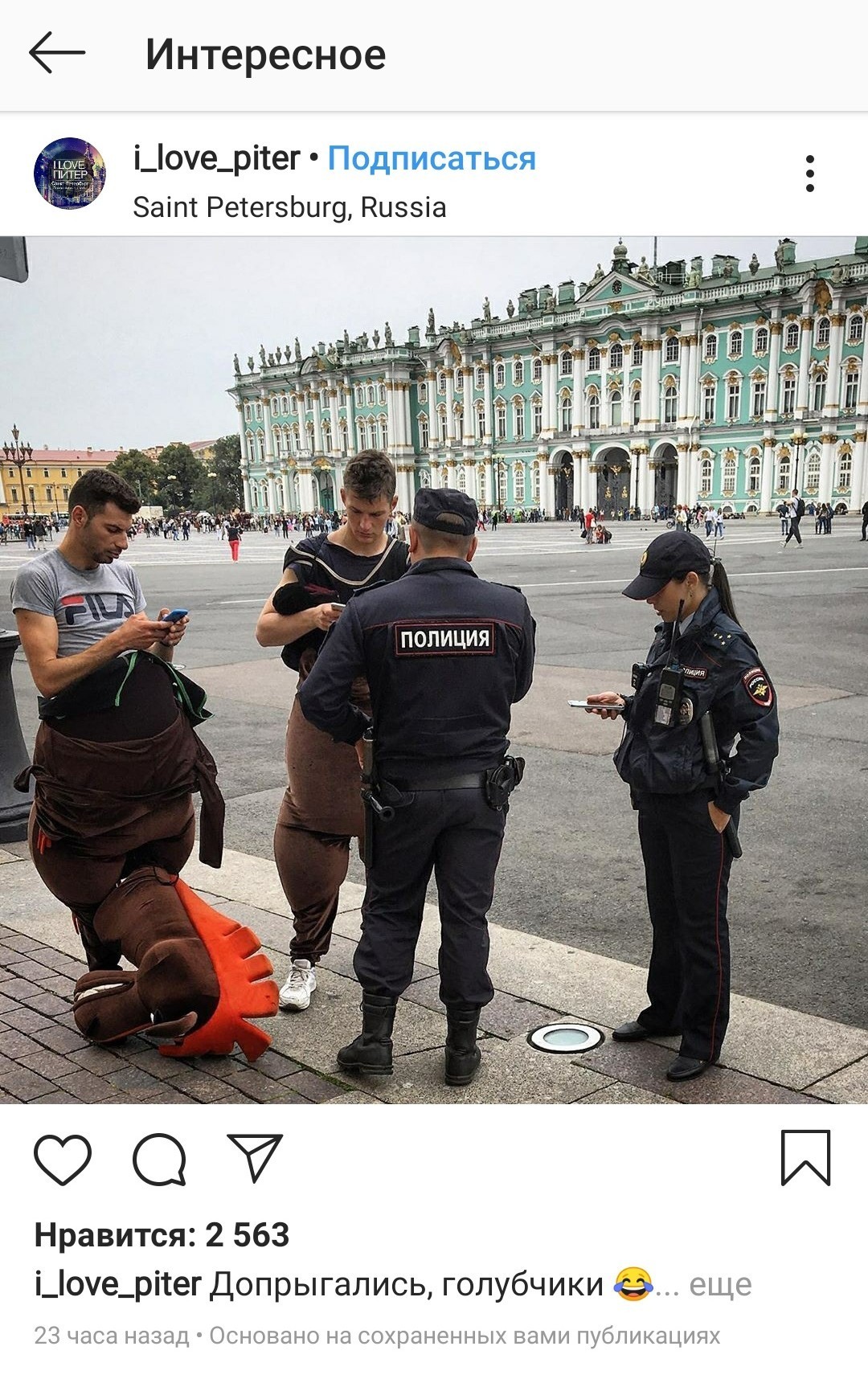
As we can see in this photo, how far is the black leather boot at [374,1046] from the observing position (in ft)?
10.9

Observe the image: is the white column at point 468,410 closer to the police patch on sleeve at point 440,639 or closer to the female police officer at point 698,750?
the female police officer at point 698,750

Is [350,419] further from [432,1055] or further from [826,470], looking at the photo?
[826,470]

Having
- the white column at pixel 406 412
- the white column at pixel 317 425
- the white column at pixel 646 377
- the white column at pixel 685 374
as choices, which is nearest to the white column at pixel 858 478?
the white column at pixel 685 374

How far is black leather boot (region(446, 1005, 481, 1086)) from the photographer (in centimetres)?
328

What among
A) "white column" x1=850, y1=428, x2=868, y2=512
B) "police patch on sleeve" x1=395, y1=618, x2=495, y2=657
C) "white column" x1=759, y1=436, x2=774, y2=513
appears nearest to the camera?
"police patch on sleeve" x1=395, y1=618, x2=495, y2=657

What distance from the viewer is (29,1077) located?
11.0ft
